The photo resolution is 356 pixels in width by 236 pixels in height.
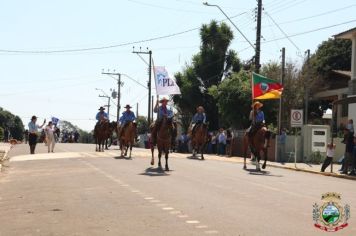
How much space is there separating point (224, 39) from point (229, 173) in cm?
4004

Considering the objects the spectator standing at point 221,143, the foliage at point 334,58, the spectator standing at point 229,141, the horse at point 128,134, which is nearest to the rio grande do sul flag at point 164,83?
the horse at point 128,134

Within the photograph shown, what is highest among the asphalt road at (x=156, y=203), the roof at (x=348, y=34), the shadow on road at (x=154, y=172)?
the roof at (x=348, y=34)

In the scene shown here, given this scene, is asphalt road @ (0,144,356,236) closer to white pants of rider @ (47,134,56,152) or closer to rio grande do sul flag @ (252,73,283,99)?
rio grande do sul flag @ (252,73,283,99)

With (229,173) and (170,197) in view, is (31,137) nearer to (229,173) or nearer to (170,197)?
(229,173)

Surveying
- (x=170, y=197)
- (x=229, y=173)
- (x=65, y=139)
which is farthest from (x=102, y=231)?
(x=65, y=139)

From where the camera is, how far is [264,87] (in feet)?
93.4

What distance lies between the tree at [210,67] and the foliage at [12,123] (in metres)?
86.4

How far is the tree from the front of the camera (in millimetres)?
58000

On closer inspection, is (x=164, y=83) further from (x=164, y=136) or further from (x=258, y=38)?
(x=258, y=38)

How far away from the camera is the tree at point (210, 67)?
190 feet

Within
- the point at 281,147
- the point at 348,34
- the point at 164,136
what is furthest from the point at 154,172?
the point at 348,34

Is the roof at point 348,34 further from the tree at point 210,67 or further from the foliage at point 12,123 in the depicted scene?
the foliage at point 12,123

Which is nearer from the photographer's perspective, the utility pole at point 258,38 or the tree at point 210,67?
the utility pole at point 258,38

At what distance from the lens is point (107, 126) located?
32.9 m
